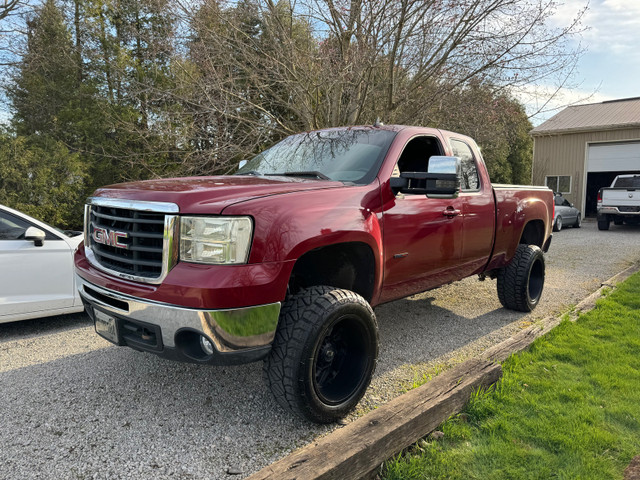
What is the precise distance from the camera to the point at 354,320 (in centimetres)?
283

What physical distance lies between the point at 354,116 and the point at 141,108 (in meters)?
5.09

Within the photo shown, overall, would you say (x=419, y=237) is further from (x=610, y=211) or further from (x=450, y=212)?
(x=610, y=211)

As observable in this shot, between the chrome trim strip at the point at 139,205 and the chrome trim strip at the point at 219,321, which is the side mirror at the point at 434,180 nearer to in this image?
the chrome trim strip at the point at 219,321

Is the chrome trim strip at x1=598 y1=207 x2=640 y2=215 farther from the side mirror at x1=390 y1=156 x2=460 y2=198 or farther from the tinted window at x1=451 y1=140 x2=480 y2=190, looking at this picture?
the side mirror at x1=390 y1=156 x2=460 y2=198

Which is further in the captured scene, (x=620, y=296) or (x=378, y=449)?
(x=620, y=296)

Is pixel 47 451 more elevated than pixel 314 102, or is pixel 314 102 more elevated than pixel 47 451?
pixel 314 102

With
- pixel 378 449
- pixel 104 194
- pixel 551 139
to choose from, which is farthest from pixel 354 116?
pixel 551 139

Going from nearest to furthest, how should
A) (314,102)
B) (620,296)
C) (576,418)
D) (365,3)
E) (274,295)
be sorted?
(274,295) < (576,418) < (620,296) < (365,3) < (314,102)

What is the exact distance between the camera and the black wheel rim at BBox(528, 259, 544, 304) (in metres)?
5.41

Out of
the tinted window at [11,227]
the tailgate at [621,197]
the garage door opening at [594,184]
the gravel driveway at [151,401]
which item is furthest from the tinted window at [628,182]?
the tinted window at [11,227]

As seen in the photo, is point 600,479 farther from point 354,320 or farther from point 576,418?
point 354,320

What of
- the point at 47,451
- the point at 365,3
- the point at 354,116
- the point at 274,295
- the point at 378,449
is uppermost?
the point at 365,3

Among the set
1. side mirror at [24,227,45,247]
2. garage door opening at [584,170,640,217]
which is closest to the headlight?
side mirror at [24,227,45,247]

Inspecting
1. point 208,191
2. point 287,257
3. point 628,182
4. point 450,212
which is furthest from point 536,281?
point 628,182
